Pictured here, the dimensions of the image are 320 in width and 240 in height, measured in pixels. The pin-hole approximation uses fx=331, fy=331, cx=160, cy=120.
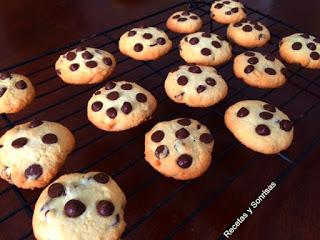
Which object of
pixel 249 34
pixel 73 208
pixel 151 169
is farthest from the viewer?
pixel 249 34

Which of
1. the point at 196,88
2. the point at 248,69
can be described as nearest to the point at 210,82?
the point at 196,88

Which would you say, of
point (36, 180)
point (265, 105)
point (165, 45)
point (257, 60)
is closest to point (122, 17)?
point (165, 45)

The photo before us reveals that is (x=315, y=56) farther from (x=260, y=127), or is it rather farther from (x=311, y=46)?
(x=260, y=127)

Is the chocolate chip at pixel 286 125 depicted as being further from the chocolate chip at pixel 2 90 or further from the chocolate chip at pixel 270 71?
the chocolate chip at pixel 2 90

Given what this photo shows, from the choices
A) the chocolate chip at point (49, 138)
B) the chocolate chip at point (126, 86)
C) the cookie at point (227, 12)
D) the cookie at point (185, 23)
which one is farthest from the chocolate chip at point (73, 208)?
the cookie at point (227, 12)

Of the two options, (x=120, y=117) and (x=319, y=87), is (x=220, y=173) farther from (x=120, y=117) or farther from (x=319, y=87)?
(x=319, y=87)

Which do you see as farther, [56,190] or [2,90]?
[2,90]
